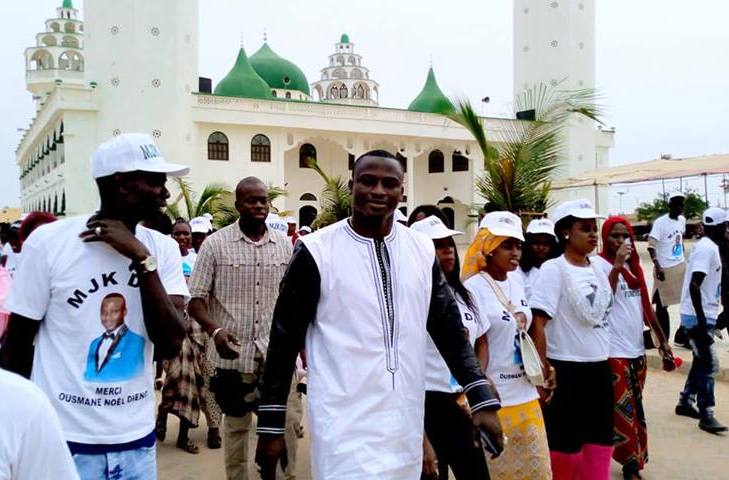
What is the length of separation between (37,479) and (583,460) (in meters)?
3.20

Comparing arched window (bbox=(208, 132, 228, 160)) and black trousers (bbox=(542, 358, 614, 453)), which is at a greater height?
arched window (bbox=(208, 132, 228, 160))

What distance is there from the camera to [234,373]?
380 cm

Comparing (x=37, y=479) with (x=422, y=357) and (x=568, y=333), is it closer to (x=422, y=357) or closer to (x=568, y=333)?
(x=422, y=357)

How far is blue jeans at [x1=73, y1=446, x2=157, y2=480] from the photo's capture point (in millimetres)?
2047

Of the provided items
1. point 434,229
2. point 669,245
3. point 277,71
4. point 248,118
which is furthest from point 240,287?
point 277,71

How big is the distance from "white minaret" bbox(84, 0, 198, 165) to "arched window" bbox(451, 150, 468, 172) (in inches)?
622

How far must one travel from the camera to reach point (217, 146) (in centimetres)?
3038

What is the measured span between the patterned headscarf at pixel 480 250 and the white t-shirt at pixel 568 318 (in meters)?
0.42

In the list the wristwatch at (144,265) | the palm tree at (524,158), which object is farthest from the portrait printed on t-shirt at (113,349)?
the palm tree at (524,158)

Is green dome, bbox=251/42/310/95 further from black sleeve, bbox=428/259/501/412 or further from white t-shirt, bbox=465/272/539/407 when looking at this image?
black sleeve, bbox=428/259/501/412

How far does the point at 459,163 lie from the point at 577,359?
34.1 m

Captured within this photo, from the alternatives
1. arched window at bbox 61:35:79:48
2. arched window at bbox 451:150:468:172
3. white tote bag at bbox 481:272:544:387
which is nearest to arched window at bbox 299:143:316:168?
arched window at bbox 451:150:468:172

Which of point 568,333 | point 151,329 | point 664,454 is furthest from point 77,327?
point 664,454

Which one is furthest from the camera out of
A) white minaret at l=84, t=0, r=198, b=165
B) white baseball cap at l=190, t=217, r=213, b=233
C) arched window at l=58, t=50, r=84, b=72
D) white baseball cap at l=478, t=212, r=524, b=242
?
arched window at l=58, t=50, r=84, b=72
